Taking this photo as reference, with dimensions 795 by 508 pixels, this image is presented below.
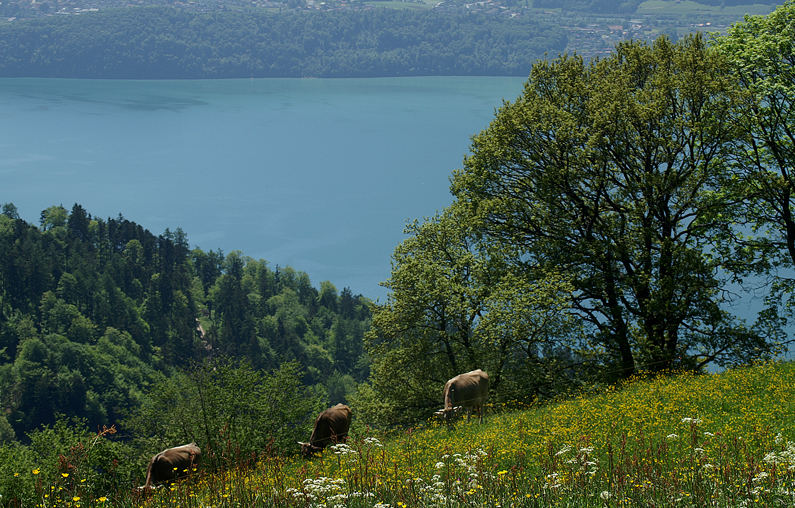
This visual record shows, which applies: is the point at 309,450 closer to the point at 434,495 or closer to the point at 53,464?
the point at 53,464

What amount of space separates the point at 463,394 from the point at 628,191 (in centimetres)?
1062

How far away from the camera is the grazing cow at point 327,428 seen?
2117 cm

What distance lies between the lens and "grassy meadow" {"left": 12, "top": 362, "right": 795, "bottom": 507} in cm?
827

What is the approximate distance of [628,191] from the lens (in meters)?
27.6

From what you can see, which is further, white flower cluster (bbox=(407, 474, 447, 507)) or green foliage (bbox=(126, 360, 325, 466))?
green foliage (bbox=(126, 360, 325, 466))

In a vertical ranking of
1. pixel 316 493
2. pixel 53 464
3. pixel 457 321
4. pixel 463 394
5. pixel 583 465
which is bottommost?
pixel 53 464

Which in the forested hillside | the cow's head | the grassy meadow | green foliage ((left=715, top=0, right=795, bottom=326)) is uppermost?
green foliage ((left=715, top=0, right=795, bottom=326))

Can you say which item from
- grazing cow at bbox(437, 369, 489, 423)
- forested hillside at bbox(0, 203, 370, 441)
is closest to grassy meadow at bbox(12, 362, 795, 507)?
grazing cow at bbox(437, 369, 489, 423)

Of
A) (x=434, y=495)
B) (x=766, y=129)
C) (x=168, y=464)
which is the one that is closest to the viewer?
(x=434, y=495)

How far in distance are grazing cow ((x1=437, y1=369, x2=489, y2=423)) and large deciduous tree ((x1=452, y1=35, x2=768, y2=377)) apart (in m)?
6.08

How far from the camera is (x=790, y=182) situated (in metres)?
25.7

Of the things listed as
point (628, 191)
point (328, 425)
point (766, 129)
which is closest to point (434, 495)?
point (328, 425)

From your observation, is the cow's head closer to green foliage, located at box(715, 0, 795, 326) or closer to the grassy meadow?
the grassy meadow

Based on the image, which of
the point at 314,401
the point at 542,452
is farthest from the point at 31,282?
the point at 542,452
